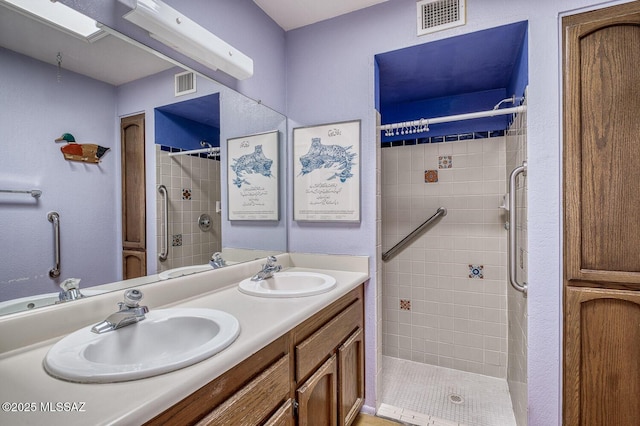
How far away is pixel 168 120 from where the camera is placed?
50.8 inches

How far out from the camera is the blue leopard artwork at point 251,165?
1.75 meters

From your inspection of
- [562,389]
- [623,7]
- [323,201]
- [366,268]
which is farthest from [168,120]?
[562,389]

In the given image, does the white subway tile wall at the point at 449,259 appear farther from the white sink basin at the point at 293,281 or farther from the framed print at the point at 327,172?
the white sink basin at the point at 293,281

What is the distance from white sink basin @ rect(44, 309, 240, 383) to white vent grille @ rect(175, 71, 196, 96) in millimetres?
908

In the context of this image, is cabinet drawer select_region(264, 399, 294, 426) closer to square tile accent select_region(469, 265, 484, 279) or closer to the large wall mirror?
the large wall mirror

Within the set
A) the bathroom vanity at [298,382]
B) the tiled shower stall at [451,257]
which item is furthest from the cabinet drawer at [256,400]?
the tiled shower stall at [451,257]

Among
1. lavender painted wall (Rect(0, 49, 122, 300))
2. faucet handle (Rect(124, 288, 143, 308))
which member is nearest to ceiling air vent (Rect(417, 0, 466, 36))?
lavender painted wall (Rect(0, 49, 122, 300))

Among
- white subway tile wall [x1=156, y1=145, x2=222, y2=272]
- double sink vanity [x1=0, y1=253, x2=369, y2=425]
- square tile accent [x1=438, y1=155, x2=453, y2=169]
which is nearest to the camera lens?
double sink vanity [x1=0, y1=253, x2=369, y2=425]

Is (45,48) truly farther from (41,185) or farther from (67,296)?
(67,296)

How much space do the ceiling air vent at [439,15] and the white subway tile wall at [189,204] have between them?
1.27 meters

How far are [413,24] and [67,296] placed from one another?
190 cm

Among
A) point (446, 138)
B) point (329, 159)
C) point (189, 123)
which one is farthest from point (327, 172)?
point (446, 138)

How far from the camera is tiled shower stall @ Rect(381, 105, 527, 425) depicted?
2.16 metres

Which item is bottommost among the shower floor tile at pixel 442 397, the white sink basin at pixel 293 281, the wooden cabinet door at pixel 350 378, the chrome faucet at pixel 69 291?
the shower floor tile at pixel 442 397
